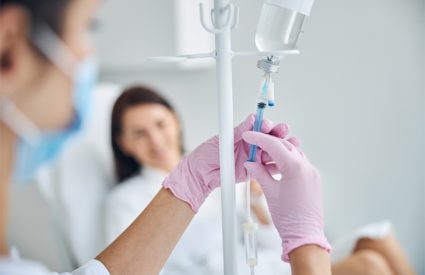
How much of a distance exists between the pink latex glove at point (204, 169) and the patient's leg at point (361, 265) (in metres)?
0.70

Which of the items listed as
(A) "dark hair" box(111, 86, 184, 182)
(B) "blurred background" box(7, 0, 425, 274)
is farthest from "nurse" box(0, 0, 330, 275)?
(B) "blurred background" box(7, 0, 425, 274)

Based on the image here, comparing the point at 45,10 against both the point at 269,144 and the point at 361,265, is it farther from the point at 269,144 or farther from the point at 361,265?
the point at 361,265

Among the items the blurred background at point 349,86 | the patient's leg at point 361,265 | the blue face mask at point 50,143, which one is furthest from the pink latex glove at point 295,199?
the blurred background at point 349,86

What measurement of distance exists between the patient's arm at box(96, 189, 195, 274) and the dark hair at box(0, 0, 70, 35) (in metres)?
0.49

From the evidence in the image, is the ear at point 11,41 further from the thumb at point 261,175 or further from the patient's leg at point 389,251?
the patient's leg at point 389,251

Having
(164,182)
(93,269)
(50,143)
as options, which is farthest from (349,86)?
(93,269)

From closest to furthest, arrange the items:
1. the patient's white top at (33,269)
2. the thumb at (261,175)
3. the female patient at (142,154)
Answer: the patient's white top at (33,269), the thumb at (261,175), the female patient at (142,154)

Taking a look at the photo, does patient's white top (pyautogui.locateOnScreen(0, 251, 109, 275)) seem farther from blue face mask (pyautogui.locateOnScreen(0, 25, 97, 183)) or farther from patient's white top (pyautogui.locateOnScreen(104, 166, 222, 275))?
patient's white top (pyautogui.locateOnScreen(104, 166, 222, 275))

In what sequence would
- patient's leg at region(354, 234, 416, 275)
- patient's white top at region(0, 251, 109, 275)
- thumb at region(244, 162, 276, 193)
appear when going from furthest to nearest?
patient's leg at region(354, 234, 416, 275) → thumb at region(244, 162, 276, 193) → patient's white top at region(0, 251, 109, 275)

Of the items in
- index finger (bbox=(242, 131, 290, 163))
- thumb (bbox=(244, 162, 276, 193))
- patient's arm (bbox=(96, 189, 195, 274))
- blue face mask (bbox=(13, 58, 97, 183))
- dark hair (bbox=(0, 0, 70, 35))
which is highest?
dark hair (bbox=(0, 0, 70, 35))

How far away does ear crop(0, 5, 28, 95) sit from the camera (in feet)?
4.00

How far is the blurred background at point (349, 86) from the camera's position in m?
2.10

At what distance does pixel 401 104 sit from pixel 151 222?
1440 millimetres

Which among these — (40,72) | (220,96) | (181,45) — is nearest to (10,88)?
(40,72)
